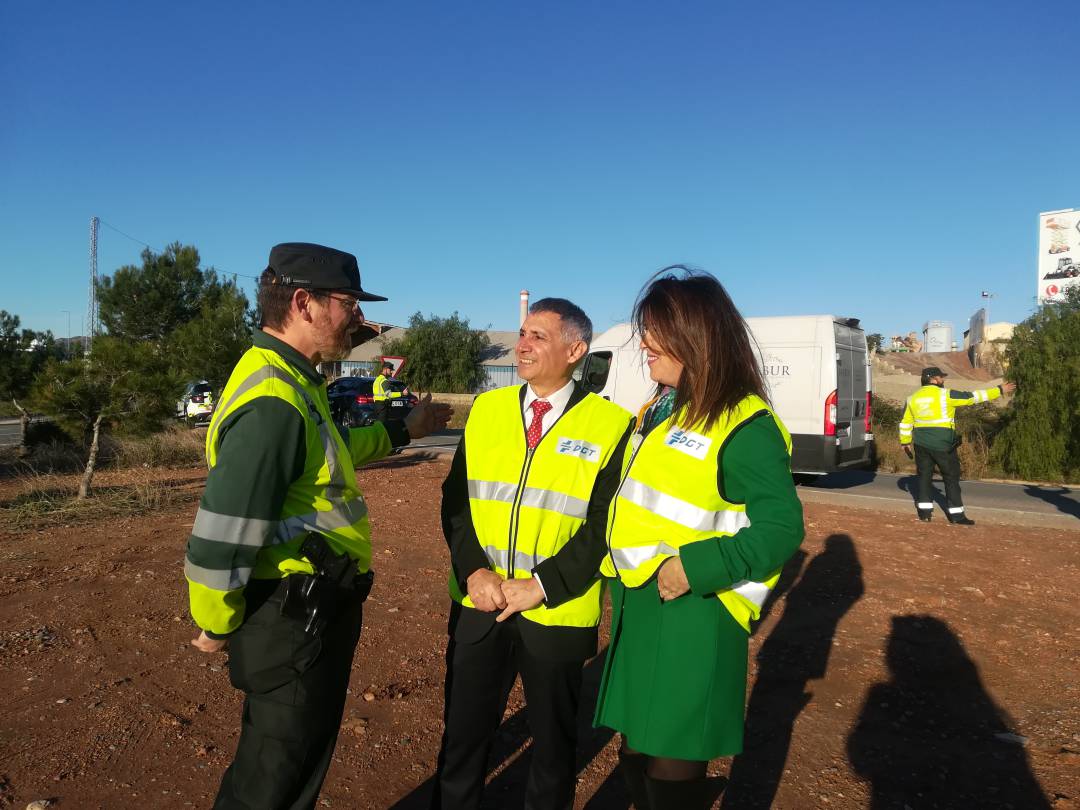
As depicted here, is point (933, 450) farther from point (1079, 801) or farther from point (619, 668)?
point (619, 668)

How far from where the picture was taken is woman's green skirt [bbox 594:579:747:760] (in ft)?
6.07

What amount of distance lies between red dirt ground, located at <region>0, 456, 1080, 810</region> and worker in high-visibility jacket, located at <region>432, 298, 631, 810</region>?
0.60 m

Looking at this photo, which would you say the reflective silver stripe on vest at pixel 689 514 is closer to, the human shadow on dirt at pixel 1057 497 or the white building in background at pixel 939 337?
the human shadow on dirt at pixel 1057 497

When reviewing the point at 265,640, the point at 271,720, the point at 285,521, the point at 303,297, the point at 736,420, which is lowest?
the point at 271,720

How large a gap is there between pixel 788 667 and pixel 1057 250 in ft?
150

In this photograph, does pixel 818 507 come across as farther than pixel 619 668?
Yes

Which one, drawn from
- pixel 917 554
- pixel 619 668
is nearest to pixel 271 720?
pixel 619 668

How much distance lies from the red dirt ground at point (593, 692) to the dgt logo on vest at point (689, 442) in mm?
887

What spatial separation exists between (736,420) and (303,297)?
1.24 metres

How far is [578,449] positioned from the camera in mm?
2369

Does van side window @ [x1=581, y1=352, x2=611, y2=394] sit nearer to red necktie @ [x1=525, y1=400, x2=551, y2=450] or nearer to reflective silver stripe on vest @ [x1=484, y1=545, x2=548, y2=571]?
red necktie @ [x1=525, y1=400, x2=551, y2=450]

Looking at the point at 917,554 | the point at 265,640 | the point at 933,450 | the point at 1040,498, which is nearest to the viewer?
the point at 265,640

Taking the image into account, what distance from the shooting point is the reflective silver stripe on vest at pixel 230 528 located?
1751mm

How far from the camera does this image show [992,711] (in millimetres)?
3766
